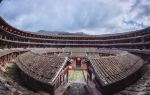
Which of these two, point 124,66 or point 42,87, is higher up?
point 124,66

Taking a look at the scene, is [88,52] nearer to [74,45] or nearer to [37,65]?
[74,45]

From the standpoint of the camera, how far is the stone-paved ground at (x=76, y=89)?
35844mm

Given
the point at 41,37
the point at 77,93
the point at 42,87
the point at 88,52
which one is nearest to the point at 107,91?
the point at 42,87

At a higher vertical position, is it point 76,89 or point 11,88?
point 11,88

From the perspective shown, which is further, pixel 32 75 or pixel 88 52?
pixel 88 52

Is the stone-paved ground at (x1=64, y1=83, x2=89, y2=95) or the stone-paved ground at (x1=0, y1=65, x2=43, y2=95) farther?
the stone-paved ground at (x1=64, y1=83, x2=89, y2=95)

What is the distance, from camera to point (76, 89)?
38.3 m

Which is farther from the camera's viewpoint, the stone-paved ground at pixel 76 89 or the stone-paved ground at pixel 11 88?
the stone-paved ground at pixel 76 89

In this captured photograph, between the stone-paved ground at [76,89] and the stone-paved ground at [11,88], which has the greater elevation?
the stone-paved ground at [11,88]

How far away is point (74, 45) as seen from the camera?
4033 inches

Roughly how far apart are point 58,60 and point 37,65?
3580 millimetres

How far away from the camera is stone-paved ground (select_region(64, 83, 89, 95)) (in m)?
35.8

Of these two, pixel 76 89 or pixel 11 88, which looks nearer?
pixel 11 88

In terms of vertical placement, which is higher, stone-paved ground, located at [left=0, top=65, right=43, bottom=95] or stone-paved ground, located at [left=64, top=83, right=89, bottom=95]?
stone-paved ground, located at [left=0, top=65, right=43, bottom=95]
